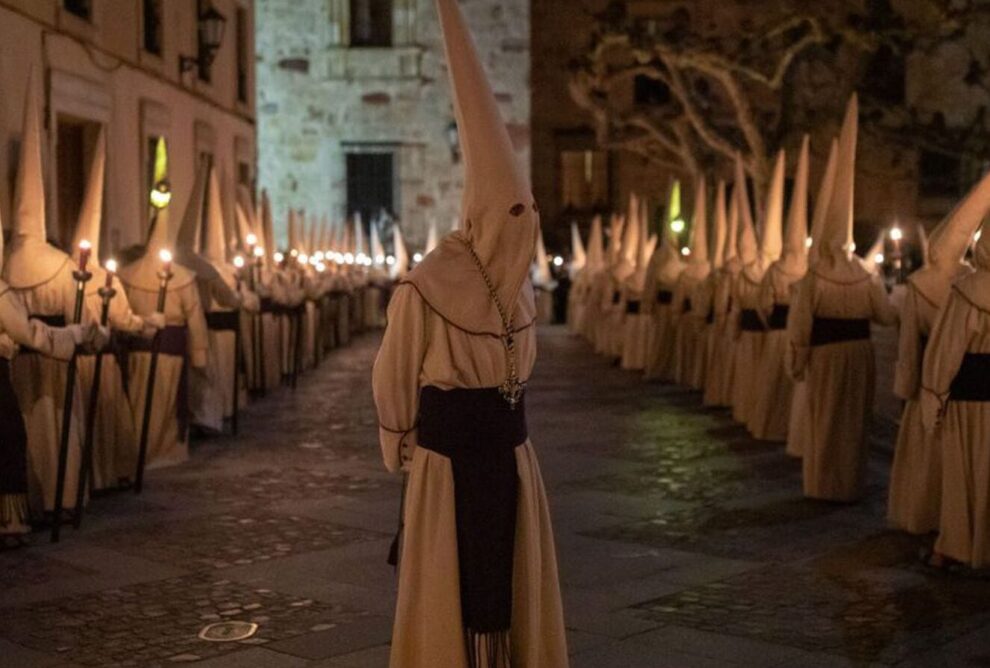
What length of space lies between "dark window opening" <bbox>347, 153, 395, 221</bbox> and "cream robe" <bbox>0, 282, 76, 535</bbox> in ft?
99.1

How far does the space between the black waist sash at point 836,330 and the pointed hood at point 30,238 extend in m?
5.45

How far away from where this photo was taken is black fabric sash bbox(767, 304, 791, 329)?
1448 cm

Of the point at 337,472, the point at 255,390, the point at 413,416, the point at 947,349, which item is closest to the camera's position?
the point at 413,416

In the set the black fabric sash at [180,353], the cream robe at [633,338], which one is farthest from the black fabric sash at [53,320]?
the cream robe at [633,338]

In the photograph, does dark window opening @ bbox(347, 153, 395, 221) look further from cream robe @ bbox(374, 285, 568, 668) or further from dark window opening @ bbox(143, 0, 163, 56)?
cream robe @ bbox(374, 285, 568, 668)

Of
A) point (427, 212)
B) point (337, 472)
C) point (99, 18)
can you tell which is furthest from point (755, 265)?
point (427, 212)

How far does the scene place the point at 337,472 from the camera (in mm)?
12922

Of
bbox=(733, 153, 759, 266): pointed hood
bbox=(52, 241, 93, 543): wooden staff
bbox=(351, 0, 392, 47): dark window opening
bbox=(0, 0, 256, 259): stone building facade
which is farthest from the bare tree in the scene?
bbox=(52, 241, 93, 543): wooden staff

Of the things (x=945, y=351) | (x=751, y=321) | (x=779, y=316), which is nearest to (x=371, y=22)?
(x=751, y=321)

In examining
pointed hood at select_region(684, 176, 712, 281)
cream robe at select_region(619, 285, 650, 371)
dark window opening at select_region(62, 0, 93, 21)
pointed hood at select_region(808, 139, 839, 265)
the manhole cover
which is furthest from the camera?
cream robe at select_region(619, 285, 650, 371)

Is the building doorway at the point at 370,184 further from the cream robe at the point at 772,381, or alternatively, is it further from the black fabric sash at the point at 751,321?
the cream robe at the point at 772,381

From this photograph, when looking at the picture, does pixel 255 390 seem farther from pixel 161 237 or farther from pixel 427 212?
pixel 427 212

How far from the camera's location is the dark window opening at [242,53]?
85.9 ft

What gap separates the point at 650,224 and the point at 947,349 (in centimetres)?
3641
